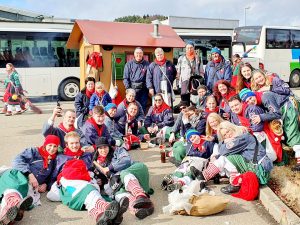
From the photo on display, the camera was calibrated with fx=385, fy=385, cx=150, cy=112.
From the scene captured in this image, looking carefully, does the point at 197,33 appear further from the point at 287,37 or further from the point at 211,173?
the point at 211,173

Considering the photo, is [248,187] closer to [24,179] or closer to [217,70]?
[24,179]

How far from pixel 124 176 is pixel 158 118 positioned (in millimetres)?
3483

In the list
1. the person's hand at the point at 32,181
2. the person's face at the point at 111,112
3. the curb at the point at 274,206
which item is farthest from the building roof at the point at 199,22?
the person's hand at the point at 32,181

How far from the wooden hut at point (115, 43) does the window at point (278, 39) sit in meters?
10.6

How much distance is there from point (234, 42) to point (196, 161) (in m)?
16.6

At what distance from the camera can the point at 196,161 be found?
5211 mm

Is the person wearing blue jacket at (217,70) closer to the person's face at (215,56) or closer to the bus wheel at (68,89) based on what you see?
the person's face at (215,56)

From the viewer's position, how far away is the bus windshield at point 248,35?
19859mm

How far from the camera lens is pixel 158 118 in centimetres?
779

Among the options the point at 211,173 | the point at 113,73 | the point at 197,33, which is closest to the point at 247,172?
the point at 211,173

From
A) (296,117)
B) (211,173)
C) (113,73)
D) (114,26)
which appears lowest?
(211,173)

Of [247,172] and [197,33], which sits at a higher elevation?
[197,33]

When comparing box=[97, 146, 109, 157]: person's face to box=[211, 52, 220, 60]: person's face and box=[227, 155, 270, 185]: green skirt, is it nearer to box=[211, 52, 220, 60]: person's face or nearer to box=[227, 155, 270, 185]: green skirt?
box=[227, 155, 270, 185]: green skirt

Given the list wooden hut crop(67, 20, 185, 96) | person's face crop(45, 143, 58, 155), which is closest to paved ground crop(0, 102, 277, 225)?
person's face crop(45, 143, 58, 155)
